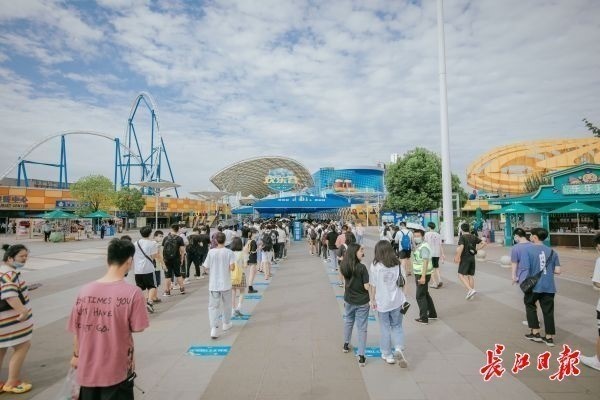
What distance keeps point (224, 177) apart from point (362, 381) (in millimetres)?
47423

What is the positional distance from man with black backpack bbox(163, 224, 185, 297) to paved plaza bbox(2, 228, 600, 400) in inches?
20.2

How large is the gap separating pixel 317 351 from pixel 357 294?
109 cm

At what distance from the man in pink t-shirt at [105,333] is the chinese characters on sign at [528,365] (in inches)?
145

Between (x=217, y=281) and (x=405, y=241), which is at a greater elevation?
(x=405, y=241)

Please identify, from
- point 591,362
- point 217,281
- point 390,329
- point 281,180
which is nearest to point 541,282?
point 591,362

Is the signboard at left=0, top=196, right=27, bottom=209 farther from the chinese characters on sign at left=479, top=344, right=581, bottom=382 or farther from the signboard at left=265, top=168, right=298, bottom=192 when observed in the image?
the chinese characters on sign at left=479, top=344, right=581, bottom=382

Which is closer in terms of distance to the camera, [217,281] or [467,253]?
[217,281]

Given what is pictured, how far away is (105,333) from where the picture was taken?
2145 mm

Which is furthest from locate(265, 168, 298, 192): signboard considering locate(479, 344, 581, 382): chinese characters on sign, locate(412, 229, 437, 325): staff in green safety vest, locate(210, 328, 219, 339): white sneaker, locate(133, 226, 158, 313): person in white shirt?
locate(479, 344, 581, 382): chinese characters on sign

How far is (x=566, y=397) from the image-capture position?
340cm

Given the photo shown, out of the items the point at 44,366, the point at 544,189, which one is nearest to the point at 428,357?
the point at 44,366

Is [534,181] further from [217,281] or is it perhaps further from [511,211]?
[217,281]

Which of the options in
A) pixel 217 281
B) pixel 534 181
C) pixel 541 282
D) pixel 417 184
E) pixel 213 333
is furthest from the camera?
pixel 534 181

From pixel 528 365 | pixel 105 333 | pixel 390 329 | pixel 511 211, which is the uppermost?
pixel 511 211
